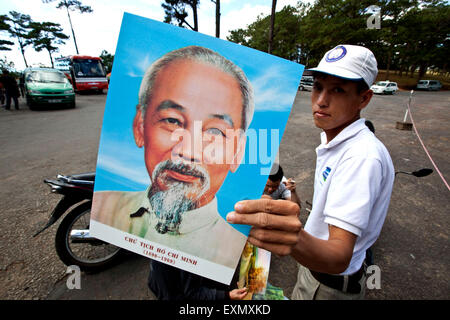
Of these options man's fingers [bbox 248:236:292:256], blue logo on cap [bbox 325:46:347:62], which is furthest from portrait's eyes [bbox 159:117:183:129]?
blue logo on cap [bbox 325:46:347:62]

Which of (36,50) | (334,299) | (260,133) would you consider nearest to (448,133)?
(334,299)

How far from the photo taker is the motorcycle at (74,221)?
180 cm

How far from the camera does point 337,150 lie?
904 millimetres

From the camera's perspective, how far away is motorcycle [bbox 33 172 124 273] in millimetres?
1801

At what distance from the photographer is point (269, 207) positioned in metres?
0.56

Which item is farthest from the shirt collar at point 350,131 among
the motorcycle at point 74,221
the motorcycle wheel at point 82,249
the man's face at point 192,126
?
the motorcycle wheel at point 82,249

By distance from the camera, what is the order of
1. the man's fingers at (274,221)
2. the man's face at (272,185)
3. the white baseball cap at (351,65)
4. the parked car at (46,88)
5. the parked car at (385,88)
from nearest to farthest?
the man's fingers at (274,221)
the white baseball cap at (351,65)
the man's face at (272,185)
the parked car at (46,88)
the parked car at (385,88)

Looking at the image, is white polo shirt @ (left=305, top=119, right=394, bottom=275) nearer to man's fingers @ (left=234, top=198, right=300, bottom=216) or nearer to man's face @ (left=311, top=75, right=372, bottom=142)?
man's face @ (left=311, top=75, right=372, bottom=142)

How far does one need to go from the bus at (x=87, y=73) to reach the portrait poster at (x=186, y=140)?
1663 cm

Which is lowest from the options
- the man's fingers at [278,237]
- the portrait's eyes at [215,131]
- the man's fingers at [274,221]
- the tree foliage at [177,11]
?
the man's fingers at [278,237]

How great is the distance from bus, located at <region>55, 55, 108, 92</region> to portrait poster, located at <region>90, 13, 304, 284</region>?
16628 mm

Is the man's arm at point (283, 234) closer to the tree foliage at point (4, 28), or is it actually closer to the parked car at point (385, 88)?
the parked car at point (385, 88)

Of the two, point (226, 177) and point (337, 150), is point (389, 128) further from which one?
point (226, 177)

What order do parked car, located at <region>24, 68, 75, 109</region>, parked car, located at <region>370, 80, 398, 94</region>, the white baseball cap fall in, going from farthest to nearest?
parked car, located at <region>370, 80, 398, 94</region>, parked car, located at <region>24, 68, 75, 109</region>, the white baseball cap
